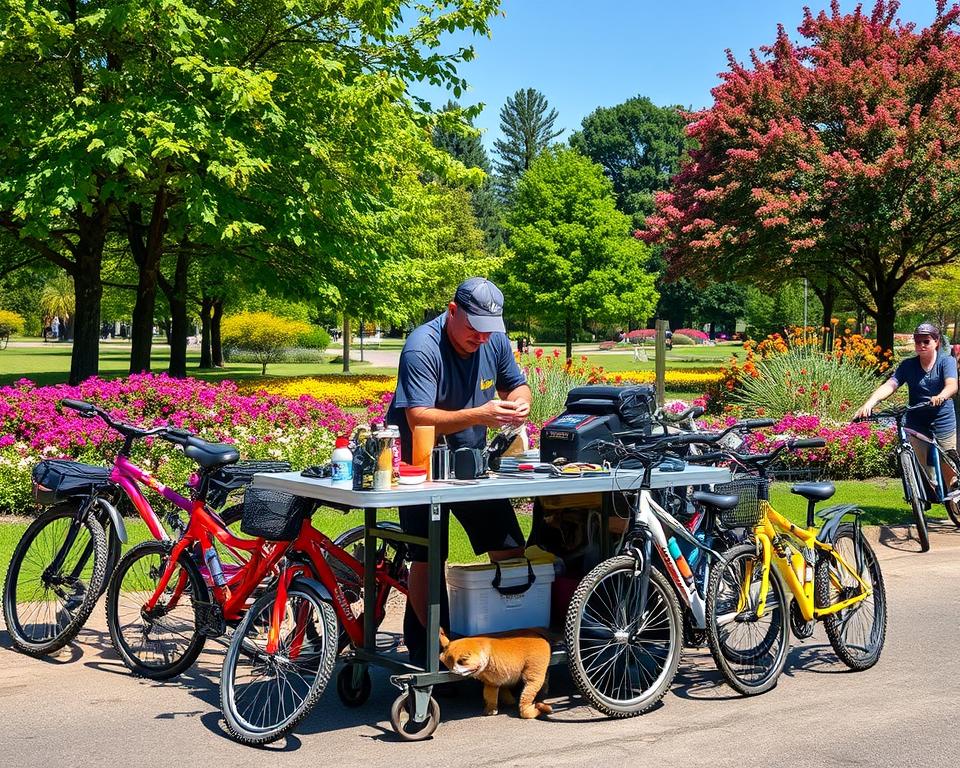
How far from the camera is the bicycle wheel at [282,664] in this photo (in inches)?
200

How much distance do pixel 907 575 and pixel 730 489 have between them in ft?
12.6

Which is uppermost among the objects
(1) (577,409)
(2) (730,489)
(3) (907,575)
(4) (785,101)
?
(4) (785,101)

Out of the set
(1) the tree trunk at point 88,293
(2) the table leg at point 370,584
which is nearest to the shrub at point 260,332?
(1) the tree trunk at point 88,293

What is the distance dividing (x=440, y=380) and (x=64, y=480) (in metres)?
2.37

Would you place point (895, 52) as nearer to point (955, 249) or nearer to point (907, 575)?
point (955, 249)

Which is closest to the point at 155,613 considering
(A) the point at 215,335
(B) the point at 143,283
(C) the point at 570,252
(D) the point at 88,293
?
(D) the point at 88,293

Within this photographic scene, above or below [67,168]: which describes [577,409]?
below

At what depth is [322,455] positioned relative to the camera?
12.1 metres

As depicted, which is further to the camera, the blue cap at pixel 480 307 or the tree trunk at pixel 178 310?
the tree trunk at pixel 178 310

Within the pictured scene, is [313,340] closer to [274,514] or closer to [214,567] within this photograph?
[214,567]

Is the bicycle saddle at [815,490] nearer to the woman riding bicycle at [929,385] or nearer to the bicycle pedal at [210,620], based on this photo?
the bicycle pedal at [210,620]

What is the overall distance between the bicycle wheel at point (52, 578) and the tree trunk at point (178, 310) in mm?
23714

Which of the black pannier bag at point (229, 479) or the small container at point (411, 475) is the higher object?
the small container at point (411, 475)

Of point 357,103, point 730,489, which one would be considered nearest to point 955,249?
point 357,103
